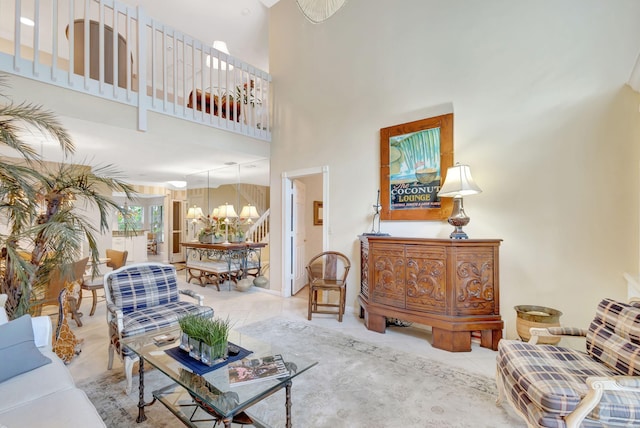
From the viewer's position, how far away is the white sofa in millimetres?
1275

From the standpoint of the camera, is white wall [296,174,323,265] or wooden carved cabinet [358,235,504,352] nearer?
wooden carved cabinet [358,235,504,352]

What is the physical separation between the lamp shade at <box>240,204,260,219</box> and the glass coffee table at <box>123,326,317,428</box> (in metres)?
3.90

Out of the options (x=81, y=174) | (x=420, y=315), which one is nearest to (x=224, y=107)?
(x=81, y=174)

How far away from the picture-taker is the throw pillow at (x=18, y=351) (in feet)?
5.25

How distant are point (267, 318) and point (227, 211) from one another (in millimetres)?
3049

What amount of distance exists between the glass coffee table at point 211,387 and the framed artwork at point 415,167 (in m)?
2.36

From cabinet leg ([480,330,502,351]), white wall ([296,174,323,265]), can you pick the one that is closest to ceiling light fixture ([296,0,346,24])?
cabinet leg ([480,330,502,351])

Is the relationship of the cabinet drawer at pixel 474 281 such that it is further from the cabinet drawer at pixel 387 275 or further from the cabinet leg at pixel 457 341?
the cabinet drawer at pixel 387 275

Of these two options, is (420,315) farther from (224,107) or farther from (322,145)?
(224,107)

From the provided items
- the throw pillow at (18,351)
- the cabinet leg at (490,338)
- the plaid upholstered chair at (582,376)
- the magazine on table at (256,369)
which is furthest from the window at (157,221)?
the plaid upholstered chair at (582,376)

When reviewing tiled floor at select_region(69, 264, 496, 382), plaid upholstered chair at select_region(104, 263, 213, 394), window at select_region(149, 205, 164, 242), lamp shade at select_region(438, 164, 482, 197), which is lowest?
tiled floor at select_region(69, 264, 496, 382)

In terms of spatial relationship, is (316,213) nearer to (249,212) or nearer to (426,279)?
(249,212)

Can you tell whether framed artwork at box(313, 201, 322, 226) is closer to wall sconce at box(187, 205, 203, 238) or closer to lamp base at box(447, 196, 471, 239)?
wall sconce at box(187, 205, 203, 238)

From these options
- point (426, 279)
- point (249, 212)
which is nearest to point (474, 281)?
point (426, 279)
